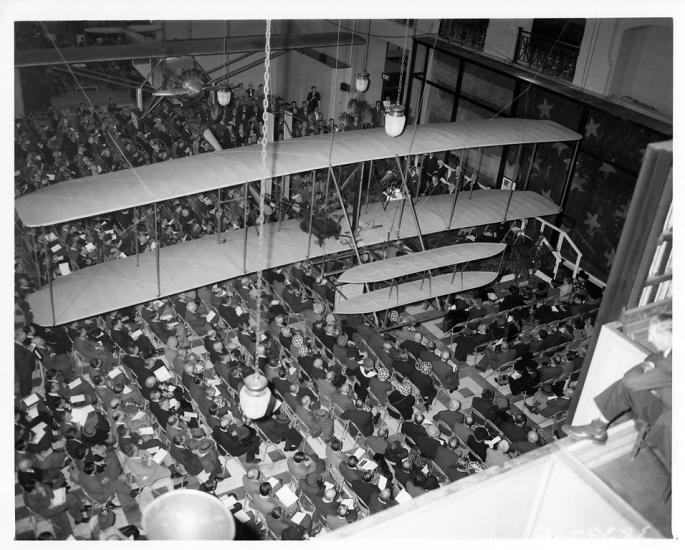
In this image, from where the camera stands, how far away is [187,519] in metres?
4.38

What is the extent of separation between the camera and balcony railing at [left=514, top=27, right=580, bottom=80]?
1839 cm

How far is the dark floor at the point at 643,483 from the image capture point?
541cm

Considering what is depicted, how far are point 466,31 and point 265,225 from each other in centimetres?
1071

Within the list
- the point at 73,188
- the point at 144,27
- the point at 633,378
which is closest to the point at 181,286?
the point at 73,188

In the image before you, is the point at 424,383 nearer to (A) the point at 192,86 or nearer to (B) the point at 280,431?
(B) the point at 280,431

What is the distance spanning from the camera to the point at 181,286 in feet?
39.7

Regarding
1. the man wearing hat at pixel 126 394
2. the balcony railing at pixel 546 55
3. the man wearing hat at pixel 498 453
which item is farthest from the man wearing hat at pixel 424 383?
the balcony railing at pixel 546 55

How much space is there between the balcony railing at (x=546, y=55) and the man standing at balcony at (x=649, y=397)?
14.3m

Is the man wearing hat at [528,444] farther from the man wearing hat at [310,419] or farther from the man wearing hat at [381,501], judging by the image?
the man wearing hat at [310,419]

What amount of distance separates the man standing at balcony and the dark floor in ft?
0.58

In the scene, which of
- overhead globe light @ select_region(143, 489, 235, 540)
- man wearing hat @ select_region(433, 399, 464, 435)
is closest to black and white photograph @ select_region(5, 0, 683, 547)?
overhead globe light @ select_region(143, 489, 235, 540)

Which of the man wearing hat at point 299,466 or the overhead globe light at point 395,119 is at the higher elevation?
the overhead globe light at point 395,119

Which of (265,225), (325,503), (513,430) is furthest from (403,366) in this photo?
(265,225)

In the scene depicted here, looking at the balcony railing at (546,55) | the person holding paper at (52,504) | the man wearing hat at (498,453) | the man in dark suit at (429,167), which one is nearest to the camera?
the person holding paper at (52,504)
